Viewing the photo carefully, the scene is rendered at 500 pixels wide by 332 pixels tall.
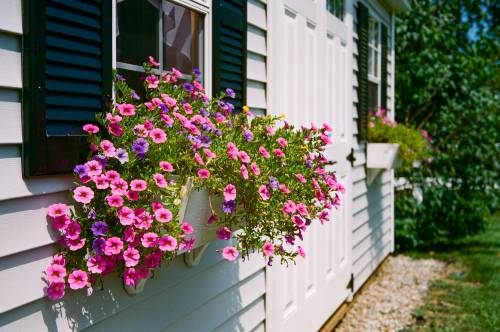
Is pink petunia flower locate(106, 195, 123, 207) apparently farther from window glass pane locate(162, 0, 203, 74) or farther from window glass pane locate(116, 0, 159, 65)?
window glass pane locate(162, 0, 203, 74)

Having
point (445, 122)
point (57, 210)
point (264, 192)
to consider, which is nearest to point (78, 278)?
point (57, 210)

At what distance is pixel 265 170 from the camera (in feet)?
7.59

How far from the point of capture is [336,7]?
522 centimetres

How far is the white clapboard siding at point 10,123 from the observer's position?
1.66 metres

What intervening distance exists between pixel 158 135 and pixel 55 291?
21.1 inches

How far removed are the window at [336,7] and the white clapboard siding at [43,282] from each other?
2645 millimetres

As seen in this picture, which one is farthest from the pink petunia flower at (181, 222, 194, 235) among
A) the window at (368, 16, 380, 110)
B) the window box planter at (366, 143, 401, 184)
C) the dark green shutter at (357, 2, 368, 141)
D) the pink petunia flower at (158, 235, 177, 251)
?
the window at (368, 16, 380, 110)

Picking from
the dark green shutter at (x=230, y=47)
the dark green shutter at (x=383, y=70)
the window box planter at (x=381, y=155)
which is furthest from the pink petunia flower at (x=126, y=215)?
the dark green shutter at (x=383, y=70)

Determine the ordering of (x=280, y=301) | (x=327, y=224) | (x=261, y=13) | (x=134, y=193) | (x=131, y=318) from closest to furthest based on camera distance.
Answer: (x=134, y=193) < (x=131, y=318) < (x=261, y=13) < (x=280, y=301) < (x=327, y=224)

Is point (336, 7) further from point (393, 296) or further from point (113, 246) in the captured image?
point (113, 246)

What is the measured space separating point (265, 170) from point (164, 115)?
0.49 meters

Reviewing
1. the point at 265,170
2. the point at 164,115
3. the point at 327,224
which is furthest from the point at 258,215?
the point at 327,224

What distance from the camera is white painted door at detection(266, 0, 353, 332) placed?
3.68 meters

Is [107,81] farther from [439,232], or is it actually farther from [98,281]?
[439,232]
